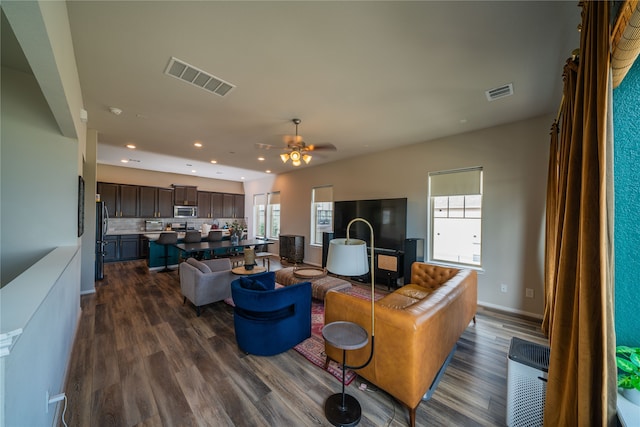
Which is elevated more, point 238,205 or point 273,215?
point 238,205

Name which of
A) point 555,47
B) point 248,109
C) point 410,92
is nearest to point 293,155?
point 248,109

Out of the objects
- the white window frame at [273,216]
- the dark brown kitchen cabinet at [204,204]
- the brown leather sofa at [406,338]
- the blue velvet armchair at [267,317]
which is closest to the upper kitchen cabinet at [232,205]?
the dark brown kitchen cabinet at [204,204]

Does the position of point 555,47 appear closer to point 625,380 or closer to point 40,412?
point 625,380

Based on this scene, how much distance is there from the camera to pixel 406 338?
1.66m

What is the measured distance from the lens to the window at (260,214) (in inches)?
369

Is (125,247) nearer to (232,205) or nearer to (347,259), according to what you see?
(232,205)

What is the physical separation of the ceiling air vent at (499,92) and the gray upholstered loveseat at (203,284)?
14.7ft

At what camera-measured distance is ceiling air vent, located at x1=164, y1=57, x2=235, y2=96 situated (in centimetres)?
234

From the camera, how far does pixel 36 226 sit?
248cm

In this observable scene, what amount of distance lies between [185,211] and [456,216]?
878 cm

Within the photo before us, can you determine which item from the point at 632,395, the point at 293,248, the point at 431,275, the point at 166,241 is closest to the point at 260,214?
the point at 293,248

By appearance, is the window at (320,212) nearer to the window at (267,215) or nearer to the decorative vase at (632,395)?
the window at (267,215)

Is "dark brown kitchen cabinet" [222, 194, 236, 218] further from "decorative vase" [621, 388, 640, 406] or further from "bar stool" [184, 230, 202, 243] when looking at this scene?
"decorative vase" [621, 388, 640, 406]

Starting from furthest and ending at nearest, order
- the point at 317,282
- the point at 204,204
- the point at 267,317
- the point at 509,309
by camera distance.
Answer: the point at 204,204
the point at 317,282
the point at 509,309
the point at 267,317
